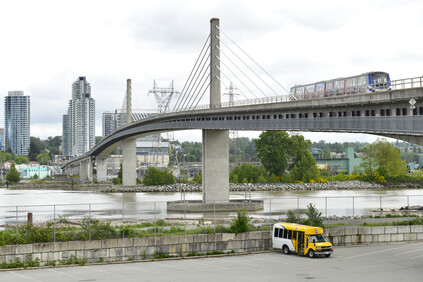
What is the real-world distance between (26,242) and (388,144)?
119 metres

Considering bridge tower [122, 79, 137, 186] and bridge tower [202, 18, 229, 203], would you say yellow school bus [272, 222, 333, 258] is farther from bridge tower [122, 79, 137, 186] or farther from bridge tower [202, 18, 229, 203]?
bridge tower [122, 79, 137, 186]

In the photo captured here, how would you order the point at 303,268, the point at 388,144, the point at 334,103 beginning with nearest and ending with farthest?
the point at 303,268
the point at 334,103
the point at 388,144

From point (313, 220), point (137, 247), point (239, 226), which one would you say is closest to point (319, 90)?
point (313, 220)

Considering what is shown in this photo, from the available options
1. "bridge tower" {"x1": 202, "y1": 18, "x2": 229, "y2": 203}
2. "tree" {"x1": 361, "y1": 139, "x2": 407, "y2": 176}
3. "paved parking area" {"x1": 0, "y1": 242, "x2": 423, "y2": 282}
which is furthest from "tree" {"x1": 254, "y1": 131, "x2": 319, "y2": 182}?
"paved parking area" {"x1": 0, "y1": 242, "x2": 423, "y2": 282}

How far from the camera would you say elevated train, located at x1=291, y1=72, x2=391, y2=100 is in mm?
43469

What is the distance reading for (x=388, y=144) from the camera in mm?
135000

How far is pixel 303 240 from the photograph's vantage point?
1153 inches

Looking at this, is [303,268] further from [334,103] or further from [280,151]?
[280,151]

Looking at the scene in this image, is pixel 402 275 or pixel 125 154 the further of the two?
pixel 125 154

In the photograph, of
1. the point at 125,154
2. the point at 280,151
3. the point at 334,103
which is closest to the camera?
the point at 334,103

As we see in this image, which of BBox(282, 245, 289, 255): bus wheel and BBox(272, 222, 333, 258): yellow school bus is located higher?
BBox(272, 222, 333, 258): yellow school bus

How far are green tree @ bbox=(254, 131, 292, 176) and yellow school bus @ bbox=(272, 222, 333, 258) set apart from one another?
96.0 m

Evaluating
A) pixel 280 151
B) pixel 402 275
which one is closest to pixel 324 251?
pixel 402 275

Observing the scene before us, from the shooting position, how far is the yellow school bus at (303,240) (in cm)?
2889
